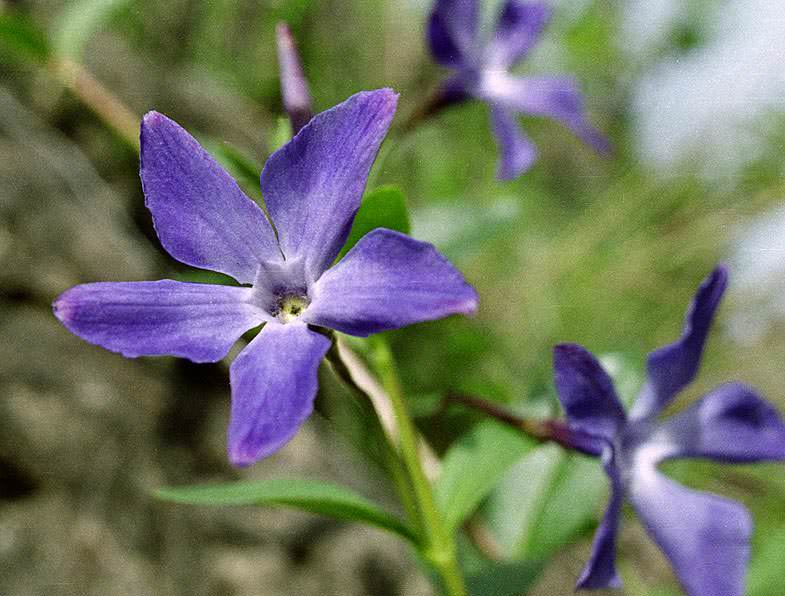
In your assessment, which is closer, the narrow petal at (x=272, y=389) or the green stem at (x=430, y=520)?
the narrow petal at (x=272, y=389)

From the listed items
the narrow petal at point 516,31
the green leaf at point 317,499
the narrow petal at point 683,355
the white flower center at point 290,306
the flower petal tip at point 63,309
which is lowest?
the green leaf at point 317,499

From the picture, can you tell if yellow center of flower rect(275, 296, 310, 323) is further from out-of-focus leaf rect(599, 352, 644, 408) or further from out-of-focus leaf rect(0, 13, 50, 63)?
out-of-focus leaf rect(0, 13, 50, 63)

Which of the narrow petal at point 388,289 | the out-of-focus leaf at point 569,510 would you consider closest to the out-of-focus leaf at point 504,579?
the out-of-focus leaf at point 569,510

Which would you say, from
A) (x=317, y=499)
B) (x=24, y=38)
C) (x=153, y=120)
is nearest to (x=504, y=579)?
(x=317, y=499)

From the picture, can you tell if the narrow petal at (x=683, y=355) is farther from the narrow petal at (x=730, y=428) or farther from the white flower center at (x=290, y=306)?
the white flower center at (x=290, y=306)

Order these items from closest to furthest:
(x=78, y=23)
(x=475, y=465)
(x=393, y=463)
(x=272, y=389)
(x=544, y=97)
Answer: (x=272, y=389) < (x=393, y=463) < (x=475, y=465) < (x=544, y=97) < (x=78, y=23)

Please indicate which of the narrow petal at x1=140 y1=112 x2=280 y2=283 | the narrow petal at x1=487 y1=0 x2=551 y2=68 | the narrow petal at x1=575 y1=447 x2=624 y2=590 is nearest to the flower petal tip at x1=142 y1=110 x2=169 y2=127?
the narrow petal at x1=140 y1=112 x2=280 y2=283

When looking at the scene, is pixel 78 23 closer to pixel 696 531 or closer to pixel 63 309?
pixel 63 309
